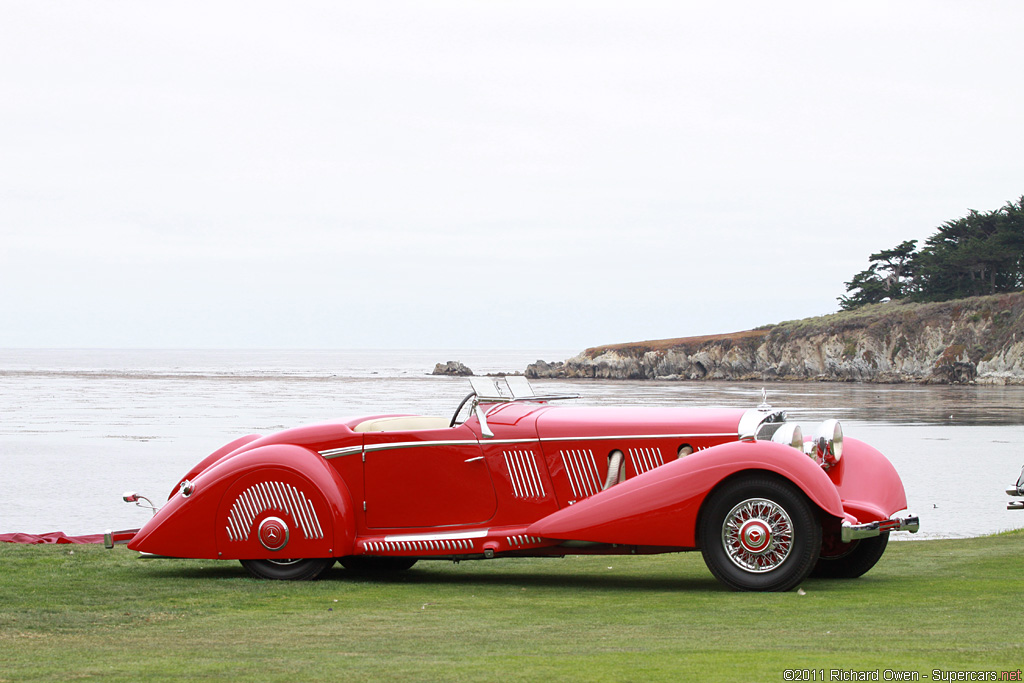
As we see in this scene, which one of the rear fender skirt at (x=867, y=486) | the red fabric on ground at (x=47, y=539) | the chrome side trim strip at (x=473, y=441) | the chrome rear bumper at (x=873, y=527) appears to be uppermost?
the chrome side trim strip at (x=473, y=441)

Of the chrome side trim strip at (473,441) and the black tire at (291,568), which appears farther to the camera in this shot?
the black tire at (291,568)

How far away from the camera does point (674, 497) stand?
798 cm

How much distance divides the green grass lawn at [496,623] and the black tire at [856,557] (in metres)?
0.15

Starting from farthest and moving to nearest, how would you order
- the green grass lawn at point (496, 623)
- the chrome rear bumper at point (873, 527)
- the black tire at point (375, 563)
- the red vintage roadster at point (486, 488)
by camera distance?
the black tire at point (375, 563), the red vintage roadster at point (486, 488), the chrome rear bumper at point (873, 527), the green grass lawn at point (496, 623)

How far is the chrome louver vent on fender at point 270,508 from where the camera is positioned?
877 centimetres

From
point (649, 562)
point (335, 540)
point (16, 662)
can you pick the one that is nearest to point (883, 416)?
point (649, 562)

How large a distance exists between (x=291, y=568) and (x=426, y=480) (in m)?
1.34

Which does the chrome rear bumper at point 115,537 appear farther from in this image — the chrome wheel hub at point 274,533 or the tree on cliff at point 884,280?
the tree on cliff at point 884,280

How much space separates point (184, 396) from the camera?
61281 mm

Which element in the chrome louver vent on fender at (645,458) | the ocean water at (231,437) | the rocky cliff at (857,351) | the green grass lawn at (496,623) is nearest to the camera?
the green grass lawn at (496,623)

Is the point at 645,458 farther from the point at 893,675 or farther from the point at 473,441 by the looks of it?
the point at 893,675

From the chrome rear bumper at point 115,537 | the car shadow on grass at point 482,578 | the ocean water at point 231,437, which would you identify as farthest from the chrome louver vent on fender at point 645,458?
the ocean water at point 231,437

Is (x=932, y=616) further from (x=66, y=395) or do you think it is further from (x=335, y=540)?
(x=66, y=395)

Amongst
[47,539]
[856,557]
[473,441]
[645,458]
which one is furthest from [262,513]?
[856,557]
